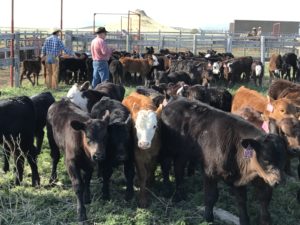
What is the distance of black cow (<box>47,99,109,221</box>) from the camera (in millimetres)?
4730

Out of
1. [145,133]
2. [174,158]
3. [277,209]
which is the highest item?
[145,133]

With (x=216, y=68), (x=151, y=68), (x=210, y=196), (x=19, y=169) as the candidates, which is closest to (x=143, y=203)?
(x=210, y=196)

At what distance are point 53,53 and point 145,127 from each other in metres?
8.08

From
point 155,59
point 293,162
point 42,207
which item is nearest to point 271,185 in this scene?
point 42,207

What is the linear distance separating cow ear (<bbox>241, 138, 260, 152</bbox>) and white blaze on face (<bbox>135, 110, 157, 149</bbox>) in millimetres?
1136

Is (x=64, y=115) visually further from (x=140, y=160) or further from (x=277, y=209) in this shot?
(x=277, y=209)

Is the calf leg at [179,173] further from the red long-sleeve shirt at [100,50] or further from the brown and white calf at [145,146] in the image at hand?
the red long-sleeve shirt at [100,50]

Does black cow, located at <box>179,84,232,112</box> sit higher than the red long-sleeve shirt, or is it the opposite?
the red long-sleeve shirt

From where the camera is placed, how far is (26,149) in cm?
578

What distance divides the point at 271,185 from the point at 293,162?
2.94m

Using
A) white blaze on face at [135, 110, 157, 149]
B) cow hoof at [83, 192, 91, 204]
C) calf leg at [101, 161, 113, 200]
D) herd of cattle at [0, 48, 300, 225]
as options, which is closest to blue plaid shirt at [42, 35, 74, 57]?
herd of cattle at [0, 48, 300, 225]

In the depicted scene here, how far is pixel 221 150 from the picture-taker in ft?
15.9

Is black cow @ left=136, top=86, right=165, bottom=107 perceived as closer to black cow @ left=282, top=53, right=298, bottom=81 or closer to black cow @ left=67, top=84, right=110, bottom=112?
black cow @ left=67, top=84, right=110, bottom=112

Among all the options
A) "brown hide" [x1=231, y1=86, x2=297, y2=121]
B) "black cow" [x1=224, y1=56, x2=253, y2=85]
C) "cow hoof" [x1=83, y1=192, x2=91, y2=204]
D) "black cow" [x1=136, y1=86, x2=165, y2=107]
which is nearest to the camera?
"cow hoof" [x1=83, y1=192, x2=91, y2=204]
